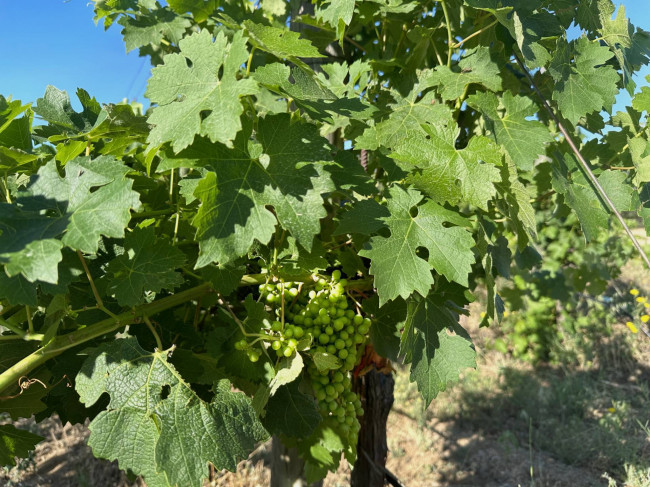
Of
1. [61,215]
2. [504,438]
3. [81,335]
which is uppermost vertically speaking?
[61,215]

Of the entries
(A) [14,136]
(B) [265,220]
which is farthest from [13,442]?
(B) [265,220]

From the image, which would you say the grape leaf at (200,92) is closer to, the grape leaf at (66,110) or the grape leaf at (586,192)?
the grape leaf at (66,110)

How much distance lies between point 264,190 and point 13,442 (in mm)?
911

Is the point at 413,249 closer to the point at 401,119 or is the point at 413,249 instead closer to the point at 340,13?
the point at 401,119

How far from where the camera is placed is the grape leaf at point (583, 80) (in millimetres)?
1344

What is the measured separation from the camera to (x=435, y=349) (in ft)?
4.07

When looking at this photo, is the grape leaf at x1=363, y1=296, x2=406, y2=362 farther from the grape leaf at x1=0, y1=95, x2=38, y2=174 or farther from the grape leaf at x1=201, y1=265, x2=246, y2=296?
the grape leaf at x1=0, y1=95, x2=38, y2=174

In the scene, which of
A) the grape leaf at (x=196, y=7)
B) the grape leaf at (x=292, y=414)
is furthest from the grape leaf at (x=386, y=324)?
the grape leaf at (x=196, y=7)

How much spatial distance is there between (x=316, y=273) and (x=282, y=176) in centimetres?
34

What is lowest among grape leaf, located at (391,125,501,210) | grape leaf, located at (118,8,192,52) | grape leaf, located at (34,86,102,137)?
grape leaf, located at (391,125,501,210)

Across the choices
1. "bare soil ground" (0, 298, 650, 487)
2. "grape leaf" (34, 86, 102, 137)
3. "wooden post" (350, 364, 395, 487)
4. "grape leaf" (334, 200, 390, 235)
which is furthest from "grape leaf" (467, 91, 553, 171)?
"bare soil ground" (0, 298, 650, 487)

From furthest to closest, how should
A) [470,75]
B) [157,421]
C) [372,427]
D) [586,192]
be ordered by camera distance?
[372,427]
[586,192]
[470,75]
[157,421]

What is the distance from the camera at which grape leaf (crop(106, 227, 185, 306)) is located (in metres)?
1.08

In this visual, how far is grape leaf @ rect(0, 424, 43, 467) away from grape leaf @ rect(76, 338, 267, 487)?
1.31 ft
